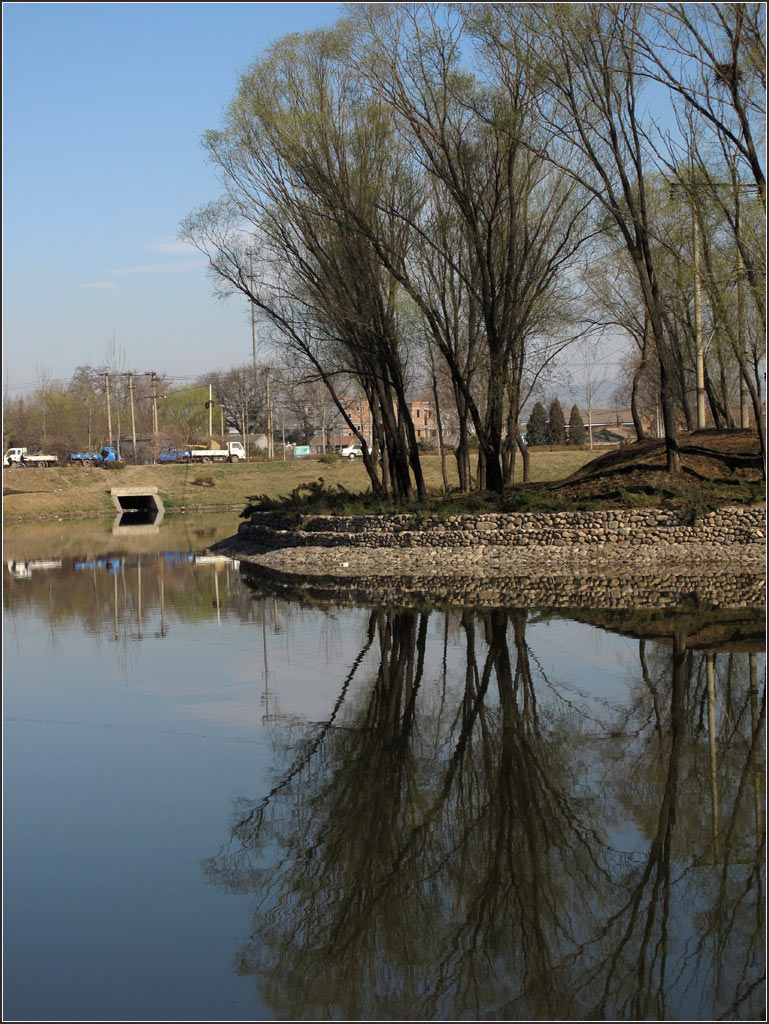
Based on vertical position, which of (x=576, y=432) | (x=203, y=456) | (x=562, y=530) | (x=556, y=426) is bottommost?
(x=562, y=530)

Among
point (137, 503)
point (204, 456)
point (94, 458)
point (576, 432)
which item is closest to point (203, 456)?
point (204, 456)

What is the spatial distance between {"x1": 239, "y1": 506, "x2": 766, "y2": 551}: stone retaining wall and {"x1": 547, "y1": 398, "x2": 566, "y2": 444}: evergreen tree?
5222 centimetres

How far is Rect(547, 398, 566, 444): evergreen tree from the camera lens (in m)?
76.3

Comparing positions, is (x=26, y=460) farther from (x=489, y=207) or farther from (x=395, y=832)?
(x=395, y=832)

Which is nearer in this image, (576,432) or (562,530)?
(562,530)

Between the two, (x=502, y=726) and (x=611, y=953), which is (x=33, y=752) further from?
(x=611, y=953)

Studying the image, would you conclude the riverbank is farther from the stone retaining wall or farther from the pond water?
the pond water

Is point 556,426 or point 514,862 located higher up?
point 556,426

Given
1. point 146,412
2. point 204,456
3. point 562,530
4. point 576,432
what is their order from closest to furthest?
point 562,530 → point 204,456 → point 576,432 → point 146,412

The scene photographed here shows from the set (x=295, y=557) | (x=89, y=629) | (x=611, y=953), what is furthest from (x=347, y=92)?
(x=611, y=953)

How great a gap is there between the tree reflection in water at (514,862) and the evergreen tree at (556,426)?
66567mm

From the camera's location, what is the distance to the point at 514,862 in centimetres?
650

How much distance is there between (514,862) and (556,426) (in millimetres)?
71849

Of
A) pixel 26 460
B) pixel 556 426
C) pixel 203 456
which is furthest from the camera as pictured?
pixel 556 426
